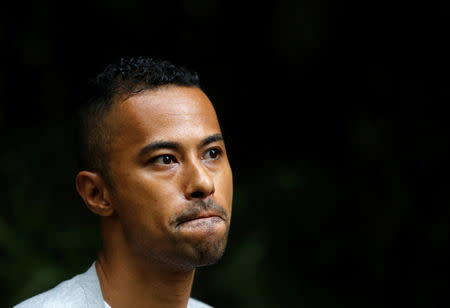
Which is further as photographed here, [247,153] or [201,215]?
[247,153]

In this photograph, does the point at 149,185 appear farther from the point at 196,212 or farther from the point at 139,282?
the point at 139,282

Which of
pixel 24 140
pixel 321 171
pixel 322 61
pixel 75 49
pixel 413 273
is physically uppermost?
pixel 322 61

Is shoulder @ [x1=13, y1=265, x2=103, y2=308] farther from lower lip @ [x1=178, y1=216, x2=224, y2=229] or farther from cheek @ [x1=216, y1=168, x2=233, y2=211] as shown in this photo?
cheek @ [x1=216, y1=168, x2=233, y2=211]

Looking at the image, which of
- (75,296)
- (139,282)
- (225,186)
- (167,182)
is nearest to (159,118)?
(167,182)

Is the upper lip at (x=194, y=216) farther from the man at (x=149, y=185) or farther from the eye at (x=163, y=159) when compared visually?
the eye at (x=163, y=159)

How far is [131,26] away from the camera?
4.41 m

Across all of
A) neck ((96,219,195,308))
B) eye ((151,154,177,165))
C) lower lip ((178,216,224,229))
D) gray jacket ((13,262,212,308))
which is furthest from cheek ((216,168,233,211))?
gray jacket ((13,262,212,308))

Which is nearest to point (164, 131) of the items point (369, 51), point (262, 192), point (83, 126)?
point (83, 126)

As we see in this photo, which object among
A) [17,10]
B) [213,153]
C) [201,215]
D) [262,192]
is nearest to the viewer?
[201,215]

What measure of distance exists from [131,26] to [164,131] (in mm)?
2441

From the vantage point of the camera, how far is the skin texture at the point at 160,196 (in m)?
2.12

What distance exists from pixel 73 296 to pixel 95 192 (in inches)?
16.1

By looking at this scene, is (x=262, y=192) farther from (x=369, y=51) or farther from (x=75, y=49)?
(x=75, y=49)

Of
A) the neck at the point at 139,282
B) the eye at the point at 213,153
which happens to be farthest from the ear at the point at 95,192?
the eye at the point at 213,153
